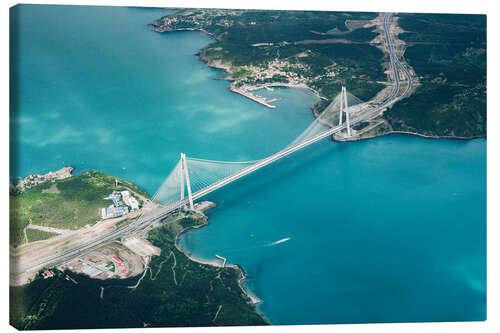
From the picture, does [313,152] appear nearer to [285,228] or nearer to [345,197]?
[345,197]

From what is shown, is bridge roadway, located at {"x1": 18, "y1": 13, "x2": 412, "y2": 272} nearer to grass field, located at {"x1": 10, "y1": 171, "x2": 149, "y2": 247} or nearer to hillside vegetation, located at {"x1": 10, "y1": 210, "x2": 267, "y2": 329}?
hillside vegetation, located at {"x1": 10, "y1": 210, "x2": 267, "y2": 329}

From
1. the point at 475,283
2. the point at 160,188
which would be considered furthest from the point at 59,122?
the point at 475,283

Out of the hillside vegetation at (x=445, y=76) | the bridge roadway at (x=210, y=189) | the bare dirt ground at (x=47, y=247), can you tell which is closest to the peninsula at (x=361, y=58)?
the hillside vegetation at (x=445, y=76)

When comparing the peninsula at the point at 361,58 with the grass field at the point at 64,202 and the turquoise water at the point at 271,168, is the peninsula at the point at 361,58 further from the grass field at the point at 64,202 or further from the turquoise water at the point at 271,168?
the grass field at the point at 64,202

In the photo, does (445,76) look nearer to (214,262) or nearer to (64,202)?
(214,262)

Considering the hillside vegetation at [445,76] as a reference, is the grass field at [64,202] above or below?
below

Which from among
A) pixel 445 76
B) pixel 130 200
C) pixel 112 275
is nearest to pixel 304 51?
pixel 445 76

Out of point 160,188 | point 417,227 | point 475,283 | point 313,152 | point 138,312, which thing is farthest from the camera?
point 313,152

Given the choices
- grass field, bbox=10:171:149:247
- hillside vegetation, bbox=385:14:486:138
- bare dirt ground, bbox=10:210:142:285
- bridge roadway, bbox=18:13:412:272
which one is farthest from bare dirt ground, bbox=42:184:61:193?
hillside vegetation, bbox=385:14:486:138
